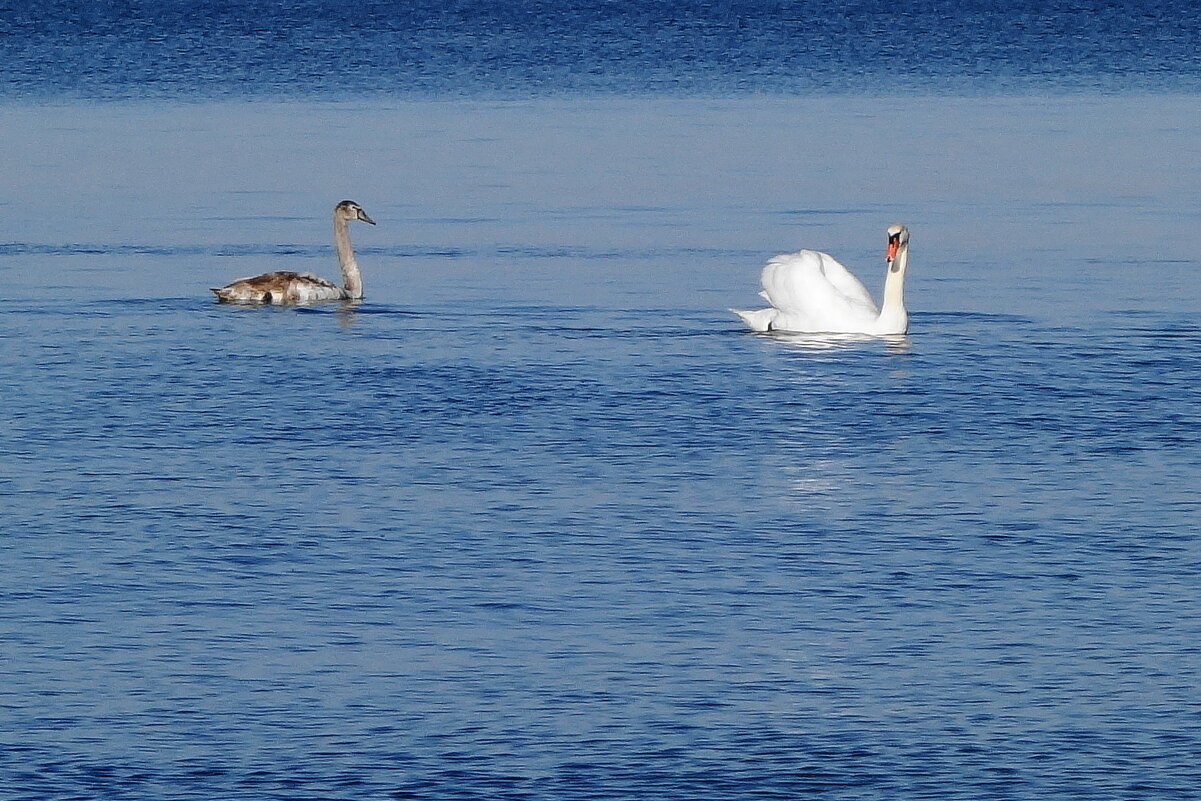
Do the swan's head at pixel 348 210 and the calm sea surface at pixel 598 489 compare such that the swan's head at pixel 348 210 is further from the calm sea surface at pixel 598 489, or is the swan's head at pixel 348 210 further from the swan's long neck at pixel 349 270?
the swan's long neck at pixel 349 270

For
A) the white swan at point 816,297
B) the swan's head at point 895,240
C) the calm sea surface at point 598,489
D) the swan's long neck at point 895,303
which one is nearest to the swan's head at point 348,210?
the calm sea surface at point 598,489

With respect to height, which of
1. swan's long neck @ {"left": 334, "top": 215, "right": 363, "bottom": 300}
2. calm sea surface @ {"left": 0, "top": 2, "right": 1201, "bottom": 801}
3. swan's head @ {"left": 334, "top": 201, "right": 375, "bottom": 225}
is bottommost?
calm sea surface @ {"left": 0, "top": 2, "right": 1201, "bottom": 801}

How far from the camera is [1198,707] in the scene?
11.0 m

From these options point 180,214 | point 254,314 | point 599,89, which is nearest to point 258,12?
point 599,89

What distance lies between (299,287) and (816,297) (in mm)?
5026

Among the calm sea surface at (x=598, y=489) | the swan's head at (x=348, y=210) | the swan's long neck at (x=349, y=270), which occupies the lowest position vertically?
the calm sea surface at (x=598, y=489)

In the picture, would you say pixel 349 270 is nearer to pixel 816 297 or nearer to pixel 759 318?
pixel 759 318

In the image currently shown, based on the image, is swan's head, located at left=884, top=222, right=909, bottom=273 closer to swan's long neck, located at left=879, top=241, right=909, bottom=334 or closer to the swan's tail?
swan's long neck, located at left=879, top=241, right=909, bottom=334

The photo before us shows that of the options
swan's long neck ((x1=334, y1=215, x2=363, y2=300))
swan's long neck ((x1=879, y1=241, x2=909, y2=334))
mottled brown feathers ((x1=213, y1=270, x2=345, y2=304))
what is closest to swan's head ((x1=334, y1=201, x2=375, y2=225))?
swan's long neck ((x1=334, y1=215, x2=363, y2=300))

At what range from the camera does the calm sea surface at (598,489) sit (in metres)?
10.7

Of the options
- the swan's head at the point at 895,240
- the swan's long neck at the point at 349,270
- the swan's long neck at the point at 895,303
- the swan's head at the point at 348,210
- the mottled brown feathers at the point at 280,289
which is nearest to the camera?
the swan's long neck at the point at 895,303

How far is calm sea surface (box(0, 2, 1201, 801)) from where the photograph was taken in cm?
1070

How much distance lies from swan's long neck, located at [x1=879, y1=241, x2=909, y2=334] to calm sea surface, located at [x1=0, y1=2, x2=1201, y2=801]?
25 centimetres

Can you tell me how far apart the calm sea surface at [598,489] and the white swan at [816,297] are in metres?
0.49
